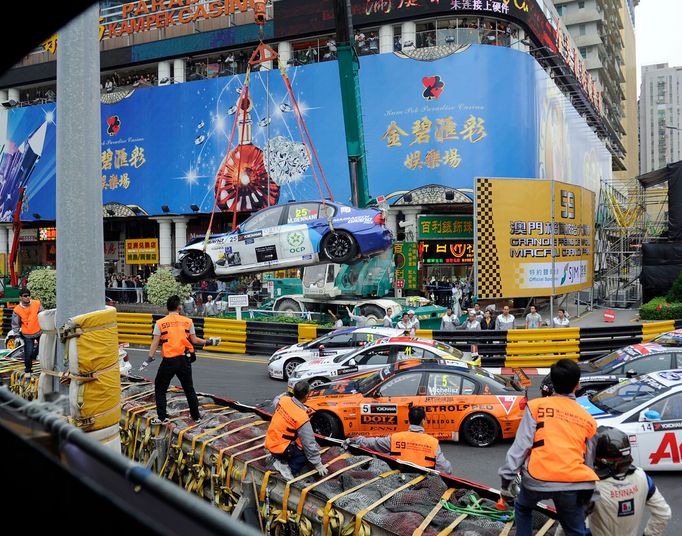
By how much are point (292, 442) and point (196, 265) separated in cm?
1132

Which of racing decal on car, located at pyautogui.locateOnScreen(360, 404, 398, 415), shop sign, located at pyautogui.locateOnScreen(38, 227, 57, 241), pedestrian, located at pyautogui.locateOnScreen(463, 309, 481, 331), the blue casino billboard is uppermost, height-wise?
the blue casino billboard

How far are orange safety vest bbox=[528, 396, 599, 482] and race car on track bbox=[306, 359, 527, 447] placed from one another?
5468 millimetres

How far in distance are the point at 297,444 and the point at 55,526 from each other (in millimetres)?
4737

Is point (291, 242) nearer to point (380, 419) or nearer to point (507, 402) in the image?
point (380, 419)

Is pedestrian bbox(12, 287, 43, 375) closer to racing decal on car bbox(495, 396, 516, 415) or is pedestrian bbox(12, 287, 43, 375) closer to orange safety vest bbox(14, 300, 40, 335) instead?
orange safety vest bbox(14, 300, 40, 335)

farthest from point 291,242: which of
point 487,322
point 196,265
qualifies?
point 487,322

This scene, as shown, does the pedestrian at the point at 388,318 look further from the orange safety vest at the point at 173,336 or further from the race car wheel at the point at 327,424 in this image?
the orange safety vest at the point at 173,336

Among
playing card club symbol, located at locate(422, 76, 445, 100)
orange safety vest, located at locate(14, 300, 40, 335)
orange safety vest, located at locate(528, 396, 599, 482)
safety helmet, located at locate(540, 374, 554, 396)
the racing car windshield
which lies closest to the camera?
orange safety vest, located at locate(528, 396, 599, 482)

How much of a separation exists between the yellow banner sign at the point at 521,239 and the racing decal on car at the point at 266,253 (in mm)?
9057

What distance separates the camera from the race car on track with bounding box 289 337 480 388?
12.1m

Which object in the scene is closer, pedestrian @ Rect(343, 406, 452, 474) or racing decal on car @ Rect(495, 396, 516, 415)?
pedestrian @ Rect(343, 406, 452, 474)

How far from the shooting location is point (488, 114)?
102 ft

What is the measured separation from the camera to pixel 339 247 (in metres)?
16.3

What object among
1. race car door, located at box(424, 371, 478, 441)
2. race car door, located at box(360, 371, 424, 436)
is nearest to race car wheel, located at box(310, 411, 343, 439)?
race car door, located at box(360, 371, 424, 436)
